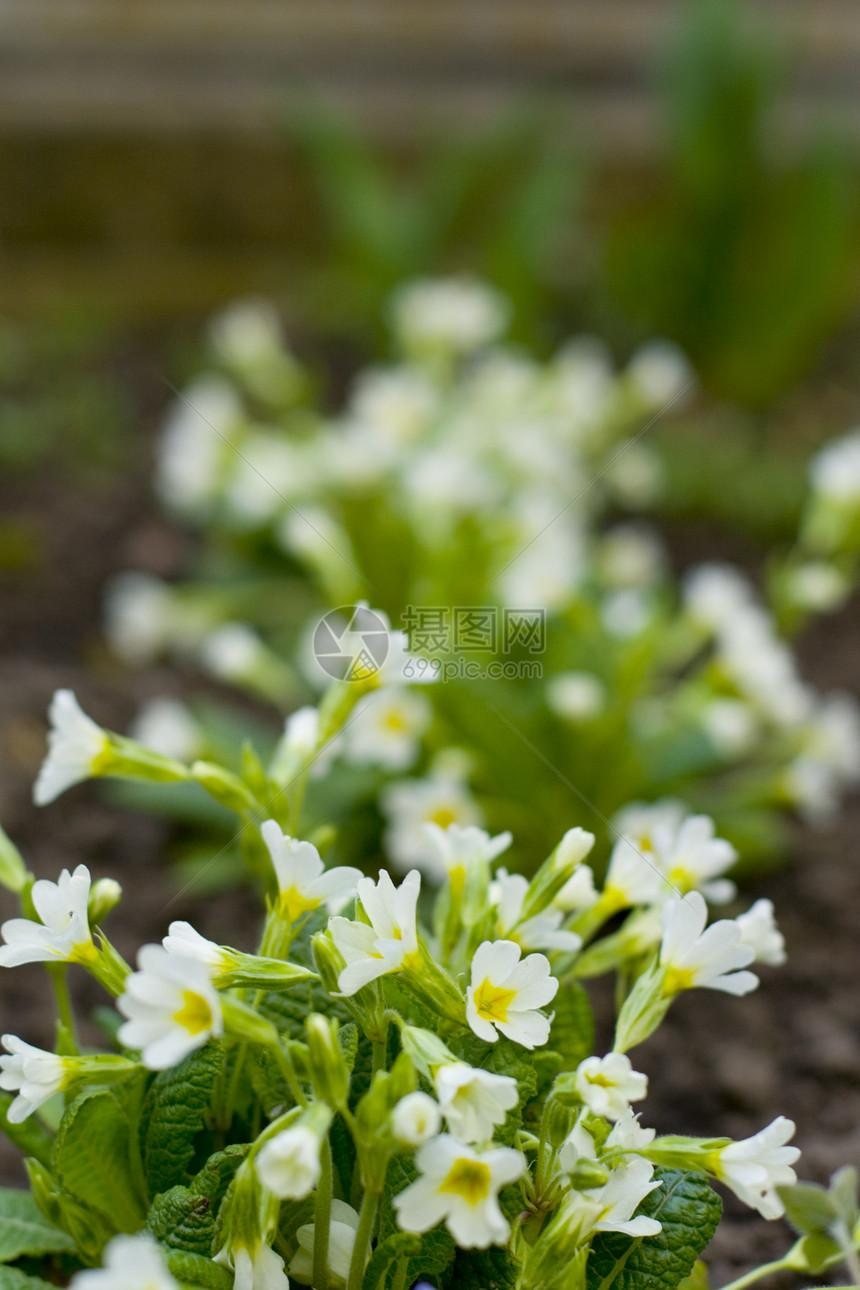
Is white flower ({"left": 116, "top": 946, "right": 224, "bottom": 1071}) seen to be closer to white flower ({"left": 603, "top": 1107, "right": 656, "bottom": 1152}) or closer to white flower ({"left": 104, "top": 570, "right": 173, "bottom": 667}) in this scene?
white flower ({"left": 603, "top": 1107, "right": 656, "bottom": 1152})

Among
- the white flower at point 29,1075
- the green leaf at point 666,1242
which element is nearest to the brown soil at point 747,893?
the green leaf at point 666,1242

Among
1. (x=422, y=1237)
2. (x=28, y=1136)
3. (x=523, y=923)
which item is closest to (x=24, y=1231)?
(x=28, y=1136)

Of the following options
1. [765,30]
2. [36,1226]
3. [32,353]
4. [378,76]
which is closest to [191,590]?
[32,353]

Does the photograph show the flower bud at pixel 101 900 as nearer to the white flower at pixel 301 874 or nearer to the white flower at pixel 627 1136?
the white flower at pixel 301 874

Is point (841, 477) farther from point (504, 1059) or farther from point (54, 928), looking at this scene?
point (54, 928)

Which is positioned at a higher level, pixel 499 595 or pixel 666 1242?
pixel 499 595

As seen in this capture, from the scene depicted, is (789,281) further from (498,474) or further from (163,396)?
(163,396)
